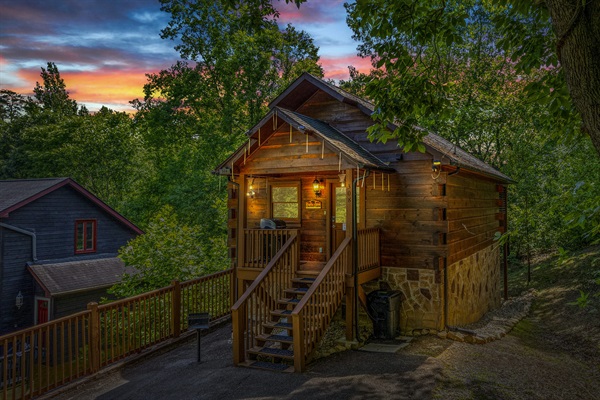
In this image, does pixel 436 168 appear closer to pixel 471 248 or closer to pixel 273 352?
pixel 471 248

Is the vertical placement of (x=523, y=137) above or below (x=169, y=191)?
above

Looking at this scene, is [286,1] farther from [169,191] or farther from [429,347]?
[169,191]

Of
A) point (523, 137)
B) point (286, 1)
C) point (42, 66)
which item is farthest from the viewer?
point (42, 66)

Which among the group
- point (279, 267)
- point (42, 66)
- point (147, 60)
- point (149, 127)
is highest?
point (42, 66)

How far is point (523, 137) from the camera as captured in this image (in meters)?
21.0

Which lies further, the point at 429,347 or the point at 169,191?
the point at 169,191

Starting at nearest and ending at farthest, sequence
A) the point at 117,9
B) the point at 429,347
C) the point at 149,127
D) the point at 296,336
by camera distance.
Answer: the point at 296,336 < the point at 429,347 < the point at 117,9 < the point at 149,127

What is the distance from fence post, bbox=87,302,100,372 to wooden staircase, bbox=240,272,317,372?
3.07m

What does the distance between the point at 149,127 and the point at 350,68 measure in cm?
1416

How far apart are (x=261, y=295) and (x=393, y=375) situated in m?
3.63

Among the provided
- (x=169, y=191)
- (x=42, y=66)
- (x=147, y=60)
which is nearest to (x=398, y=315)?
(x=169, y=191)

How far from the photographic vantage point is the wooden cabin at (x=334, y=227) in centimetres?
895

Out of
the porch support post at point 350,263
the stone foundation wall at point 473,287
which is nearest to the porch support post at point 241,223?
the porch support post at point 350,263

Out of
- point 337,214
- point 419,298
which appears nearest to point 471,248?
point 419,298
